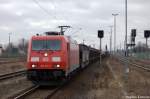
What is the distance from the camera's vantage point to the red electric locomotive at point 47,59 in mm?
22438

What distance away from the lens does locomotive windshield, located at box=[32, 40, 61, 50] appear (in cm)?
2325

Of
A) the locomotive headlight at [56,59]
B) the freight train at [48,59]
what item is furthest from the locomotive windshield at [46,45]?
the locomotive headlight at [56,59]

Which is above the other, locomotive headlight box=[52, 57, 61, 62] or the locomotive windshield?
the locomotive windshield

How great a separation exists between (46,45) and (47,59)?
3.28 feet

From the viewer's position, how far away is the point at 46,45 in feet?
76.5

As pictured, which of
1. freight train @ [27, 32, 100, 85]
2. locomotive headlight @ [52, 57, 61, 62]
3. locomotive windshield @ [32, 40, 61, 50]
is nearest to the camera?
freight train @ [27, 32, 100, 85]

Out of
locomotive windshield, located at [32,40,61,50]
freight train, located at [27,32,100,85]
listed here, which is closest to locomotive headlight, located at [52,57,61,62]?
freight train, located at [27,32,100,85]

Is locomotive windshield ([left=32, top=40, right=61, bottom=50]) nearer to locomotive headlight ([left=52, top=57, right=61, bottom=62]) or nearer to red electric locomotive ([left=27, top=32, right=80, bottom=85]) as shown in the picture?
red electric locomotive ([left=27, top=32, right=80, bottom=85])

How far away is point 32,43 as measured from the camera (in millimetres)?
23438

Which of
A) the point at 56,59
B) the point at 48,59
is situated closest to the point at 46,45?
the point at 48,59

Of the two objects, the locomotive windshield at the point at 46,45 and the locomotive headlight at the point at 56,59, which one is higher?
the locomotive windshield at the point at 46,45

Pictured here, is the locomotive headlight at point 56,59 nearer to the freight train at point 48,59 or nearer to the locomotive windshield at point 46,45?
the freight train at point 48,59

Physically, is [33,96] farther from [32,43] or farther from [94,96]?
[32,43]

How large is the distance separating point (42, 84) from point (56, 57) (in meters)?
1.67
